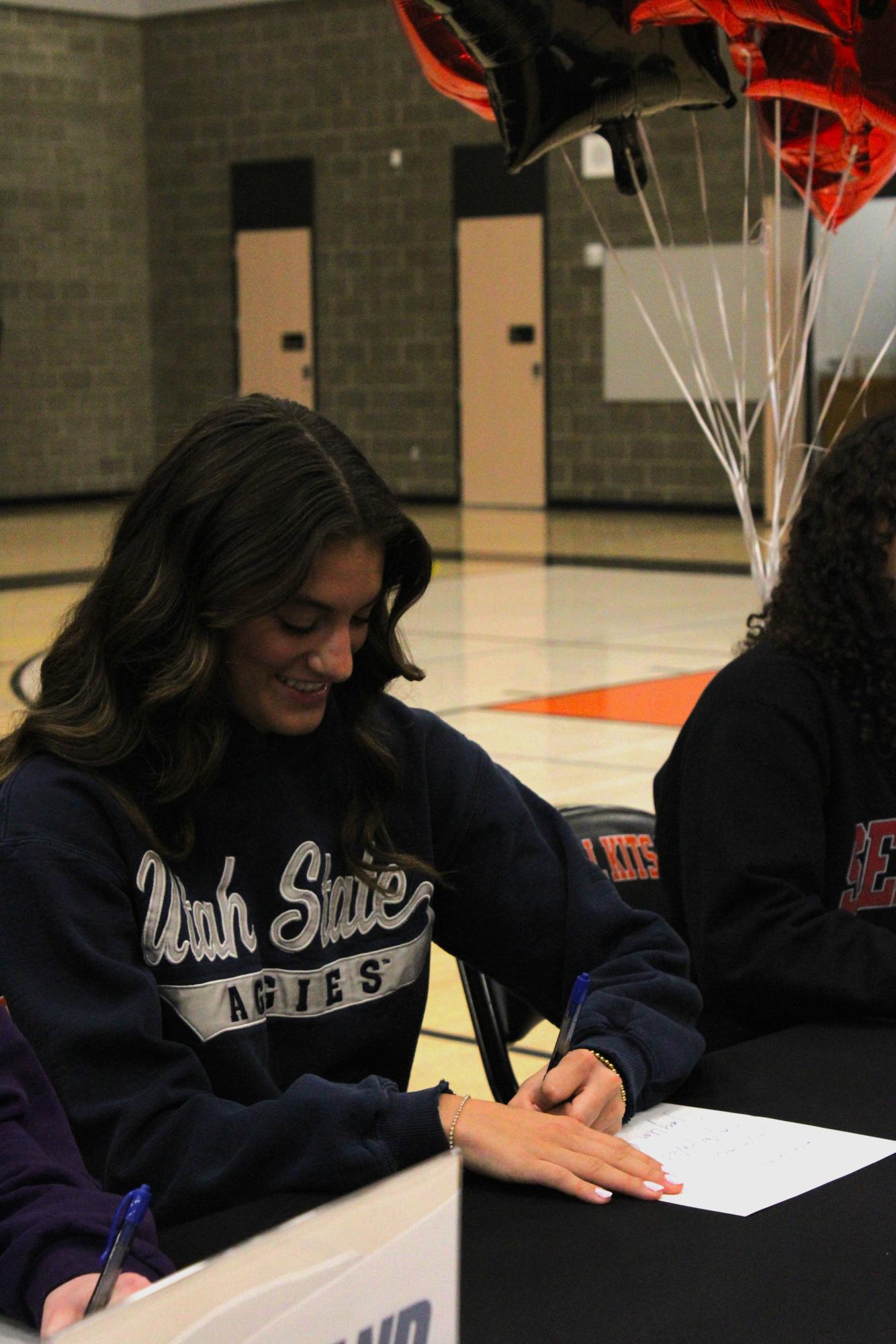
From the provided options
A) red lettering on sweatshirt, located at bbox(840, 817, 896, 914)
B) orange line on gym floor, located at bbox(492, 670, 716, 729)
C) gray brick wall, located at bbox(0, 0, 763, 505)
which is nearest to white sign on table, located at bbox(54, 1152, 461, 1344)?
red lettering on sweatshirt, located at bbox(840, 817, 896, 914)

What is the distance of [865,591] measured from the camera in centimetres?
220

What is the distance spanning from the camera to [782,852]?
2084mm

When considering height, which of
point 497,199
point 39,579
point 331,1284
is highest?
point 497,199

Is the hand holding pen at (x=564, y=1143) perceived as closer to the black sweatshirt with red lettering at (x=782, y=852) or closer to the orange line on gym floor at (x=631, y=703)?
the black sweatshirt with red lettering at (x=782, y=852)

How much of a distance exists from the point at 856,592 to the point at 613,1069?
82 centimetres

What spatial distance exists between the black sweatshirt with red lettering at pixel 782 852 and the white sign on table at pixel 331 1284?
1.23 metres

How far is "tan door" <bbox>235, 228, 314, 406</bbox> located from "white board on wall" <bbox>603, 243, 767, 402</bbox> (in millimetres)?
3139

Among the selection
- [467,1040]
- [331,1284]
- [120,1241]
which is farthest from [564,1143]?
[467,1040]

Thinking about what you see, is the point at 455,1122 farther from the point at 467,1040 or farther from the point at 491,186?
the point at 491,186

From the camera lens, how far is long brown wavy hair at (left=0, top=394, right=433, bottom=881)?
1.54 m

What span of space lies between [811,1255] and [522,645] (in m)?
7.75

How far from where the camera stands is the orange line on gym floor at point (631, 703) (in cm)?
712

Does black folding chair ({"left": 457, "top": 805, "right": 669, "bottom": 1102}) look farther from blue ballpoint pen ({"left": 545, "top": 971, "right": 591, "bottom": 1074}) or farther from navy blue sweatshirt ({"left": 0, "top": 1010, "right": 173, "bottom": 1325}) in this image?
navy blue sweatshirt ({"left": 0, "top": 1010, "right": 173, "bottom": 1325})

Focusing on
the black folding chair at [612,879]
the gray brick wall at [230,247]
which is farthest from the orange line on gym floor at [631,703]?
the gray brick wall at [230,247]
